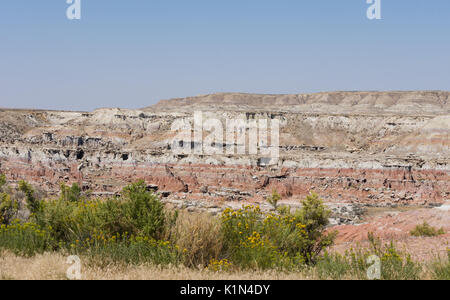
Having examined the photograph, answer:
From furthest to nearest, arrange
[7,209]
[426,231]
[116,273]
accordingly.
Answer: [426,231]
[7,209]
[116,273]

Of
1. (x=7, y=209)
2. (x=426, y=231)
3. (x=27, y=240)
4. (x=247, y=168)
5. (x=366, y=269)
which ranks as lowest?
(x=247, y=168)

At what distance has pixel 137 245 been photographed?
823 centimetres

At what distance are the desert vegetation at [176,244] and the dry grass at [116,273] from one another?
0.04m

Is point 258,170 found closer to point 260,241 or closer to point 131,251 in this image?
point 260,241

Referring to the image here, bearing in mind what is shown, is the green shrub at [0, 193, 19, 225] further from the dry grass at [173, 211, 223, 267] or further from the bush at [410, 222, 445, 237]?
the bush at [410, 222, 445, 237]

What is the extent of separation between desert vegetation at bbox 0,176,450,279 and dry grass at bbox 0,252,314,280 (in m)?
0.04

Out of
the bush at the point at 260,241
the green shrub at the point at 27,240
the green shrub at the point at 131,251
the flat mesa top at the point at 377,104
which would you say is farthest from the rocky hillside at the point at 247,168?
the flat mesa top at the point at 377,104

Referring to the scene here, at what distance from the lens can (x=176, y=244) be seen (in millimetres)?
8453

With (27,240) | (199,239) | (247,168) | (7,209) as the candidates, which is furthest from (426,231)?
(247,168)

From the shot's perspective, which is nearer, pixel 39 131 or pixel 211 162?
pixel 211 162

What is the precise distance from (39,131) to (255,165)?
54.1 meters

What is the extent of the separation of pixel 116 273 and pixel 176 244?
4.89 feet
